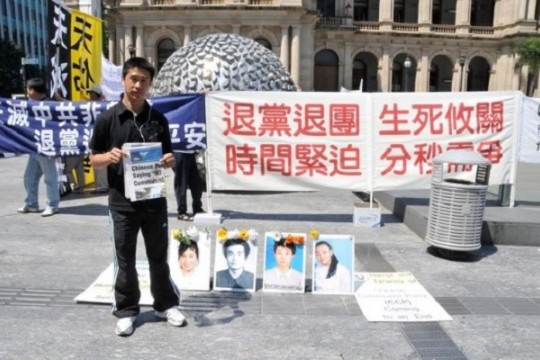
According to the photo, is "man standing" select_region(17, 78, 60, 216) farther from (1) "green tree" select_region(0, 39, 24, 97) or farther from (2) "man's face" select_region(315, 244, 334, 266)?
(1) "green tree" select_region(0, 39, 24, 97)

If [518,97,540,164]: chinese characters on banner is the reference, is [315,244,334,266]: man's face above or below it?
below

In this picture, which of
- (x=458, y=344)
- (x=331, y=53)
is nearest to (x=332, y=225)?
(x=458, y=344)

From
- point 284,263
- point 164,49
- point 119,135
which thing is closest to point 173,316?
point 284,263

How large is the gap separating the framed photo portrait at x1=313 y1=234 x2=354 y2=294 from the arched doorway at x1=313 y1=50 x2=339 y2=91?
148 feet

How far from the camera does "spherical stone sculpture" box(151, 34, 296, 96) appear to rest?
939 cm

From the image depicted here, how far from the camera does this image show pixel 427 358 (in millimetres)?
3639

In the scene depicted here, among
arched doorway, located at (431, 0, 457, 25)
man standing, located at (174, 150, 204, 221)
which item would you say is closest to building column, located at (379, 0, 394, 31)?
arched doorway, located at (431, 0, 457, 25)

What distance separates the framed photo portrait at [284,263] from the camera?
4824 mm

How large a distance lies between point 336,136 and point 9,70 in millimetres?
48254

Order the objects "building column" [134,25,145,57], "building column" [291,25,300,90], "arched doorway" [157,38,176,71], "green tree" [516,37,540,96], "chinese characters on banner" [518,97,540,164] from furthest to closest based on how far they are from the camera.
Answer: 1. "green tree" [516,37,540,96]
2. "arched doorway" [157,38,176,71]
3. "building column" [134,25,145,57]
4. "building column" [291,25,300,90]
5. "chinese characters on banner" [518,97,540,164]

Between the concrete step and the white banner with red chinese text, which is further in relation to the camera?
the white banner with red chinese text

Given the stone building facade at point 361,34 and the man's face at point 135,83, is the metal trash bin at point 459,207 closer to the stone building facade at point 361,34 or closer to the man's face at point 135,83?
the man's face at point 135,83

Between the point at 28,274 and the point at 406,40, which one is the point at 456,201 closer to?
the point at 28,274

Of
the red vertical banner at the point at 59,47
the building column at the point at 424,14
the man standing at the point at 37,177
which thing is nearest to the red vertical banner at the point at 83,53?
the red vertical banner at the point at 59,47
